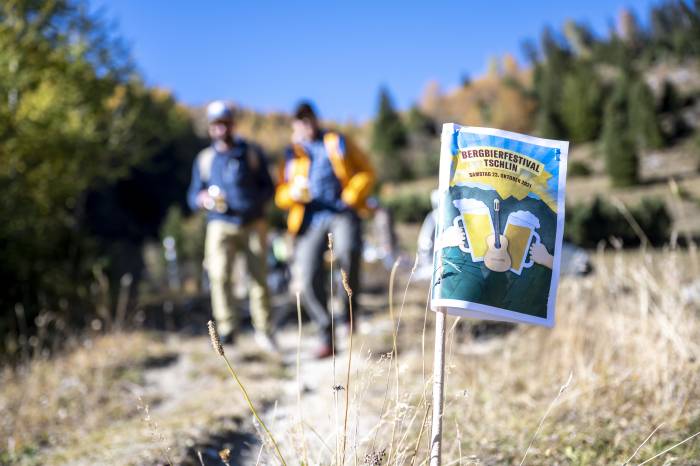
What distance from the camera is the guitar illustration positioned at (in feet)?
5.04

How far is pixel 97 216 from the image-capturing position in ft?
85.5

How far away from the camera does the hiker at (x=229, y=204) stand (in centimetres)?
430

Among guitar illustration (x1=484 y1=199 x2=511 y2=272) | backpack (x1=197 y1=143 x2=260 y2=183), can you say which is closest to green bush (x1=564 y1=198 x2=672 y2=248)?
backpack (x1=197 y1=143 x2=260 y2=183)

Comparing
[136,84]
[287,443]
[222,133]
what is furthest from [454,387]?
[136,84]

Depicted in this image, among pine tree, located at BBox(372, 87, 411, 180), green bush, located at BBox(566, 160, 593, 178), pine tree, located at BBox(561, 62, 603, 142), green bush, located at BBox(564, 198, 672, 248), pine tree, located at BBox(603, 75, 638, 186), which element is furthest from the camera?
pine tree, located at BBox(372, 87, 411, 180)

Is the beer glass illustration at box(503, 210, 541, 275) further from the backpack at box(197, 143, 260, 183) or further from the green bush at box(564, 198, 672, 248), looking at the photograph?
the green bush at box(564, 198, 672, 248)

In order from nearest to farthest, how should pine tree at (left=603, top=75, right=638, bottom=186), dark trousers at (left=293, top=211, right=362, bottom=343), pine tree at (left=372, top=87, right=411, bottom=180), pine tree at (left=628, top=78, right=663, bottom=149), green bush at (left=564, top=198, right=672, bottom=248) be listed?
dark trousers at (left=293, top=211, right=362, bottom=343) < green bush at (left=564, top=198, right=672, bottom=248) < pine tree at (left=603, top=75, right=638, bottom=186) < pine tree at (left=628, top=78, right=663, bottom=149) < pine tree at (left=372, top=87, right=411, bottom=180)

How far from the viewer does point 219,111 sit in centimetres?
421

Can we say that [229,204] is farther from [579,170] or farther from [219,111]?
[579,170]

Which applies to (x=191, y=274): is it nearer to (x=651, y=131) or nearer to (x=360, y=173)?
(x=360, y=173)

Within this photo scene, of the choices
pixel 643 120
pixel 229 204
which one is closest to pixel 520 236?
pixel 229 204

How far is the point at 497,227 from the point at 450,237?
142mm

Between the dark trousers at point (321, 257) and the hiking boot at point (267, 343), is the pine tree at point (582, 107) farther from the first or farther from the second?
the hiking boot at point (267, 343)

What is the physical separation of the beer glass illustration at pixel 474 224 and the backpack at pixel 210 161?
3.09 metres
